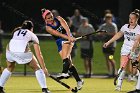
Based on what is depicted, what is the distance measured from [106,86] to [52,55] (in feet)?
15.7

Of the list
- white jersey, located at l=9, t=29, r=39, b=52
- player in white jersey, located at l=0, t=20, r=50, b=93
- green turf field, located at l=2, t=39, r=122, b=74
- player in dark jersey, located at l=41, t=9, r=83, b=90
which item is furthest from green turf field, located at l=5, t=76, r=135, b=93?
white jersey, located at l=9, t=29, r=39, b=52

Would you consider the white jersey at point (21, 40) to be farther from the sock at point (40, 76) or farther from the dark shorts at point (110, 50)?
the dark shorts at point (110, 50)

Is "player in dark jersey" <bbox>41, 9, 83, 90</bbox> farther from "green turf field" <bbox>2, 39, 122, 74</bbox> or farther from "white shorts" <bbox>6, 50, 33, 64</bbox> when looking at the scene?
"green turf field" <bbox>2, 39, 122, 74</bbox>

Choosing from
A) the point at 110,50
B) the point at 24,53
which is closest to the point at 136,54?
the point at 24,53

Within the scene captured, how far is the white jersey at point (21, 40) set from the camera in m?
13.1

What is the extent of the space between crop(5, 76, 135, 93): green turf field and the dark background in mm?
12468

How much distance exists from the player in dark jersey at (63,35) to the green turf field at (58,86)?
1.59ft

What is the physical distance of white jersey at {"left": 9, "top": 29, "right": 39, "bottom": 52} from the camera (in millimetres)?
13070

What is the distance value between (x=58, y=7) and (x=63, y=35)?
1916 centimetres

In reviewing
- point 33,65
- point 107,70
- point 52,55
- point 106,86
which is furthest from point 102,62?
point 33,65

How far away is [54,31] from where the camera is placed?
1452 centimetres

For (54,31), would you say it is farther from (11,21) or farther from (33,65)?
(11,21)

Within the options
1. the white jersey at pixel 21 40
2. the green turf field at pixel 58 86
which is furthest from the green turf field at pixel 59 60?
the white jersey at pixel 21 40

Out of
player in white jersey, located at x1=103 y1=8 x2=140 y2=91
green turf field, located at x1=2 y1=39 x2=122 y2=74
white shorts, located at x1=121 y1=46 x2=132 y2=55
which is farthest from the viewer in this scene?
green turf field, located at x1=2 y1=39 x2=122 y2=74
